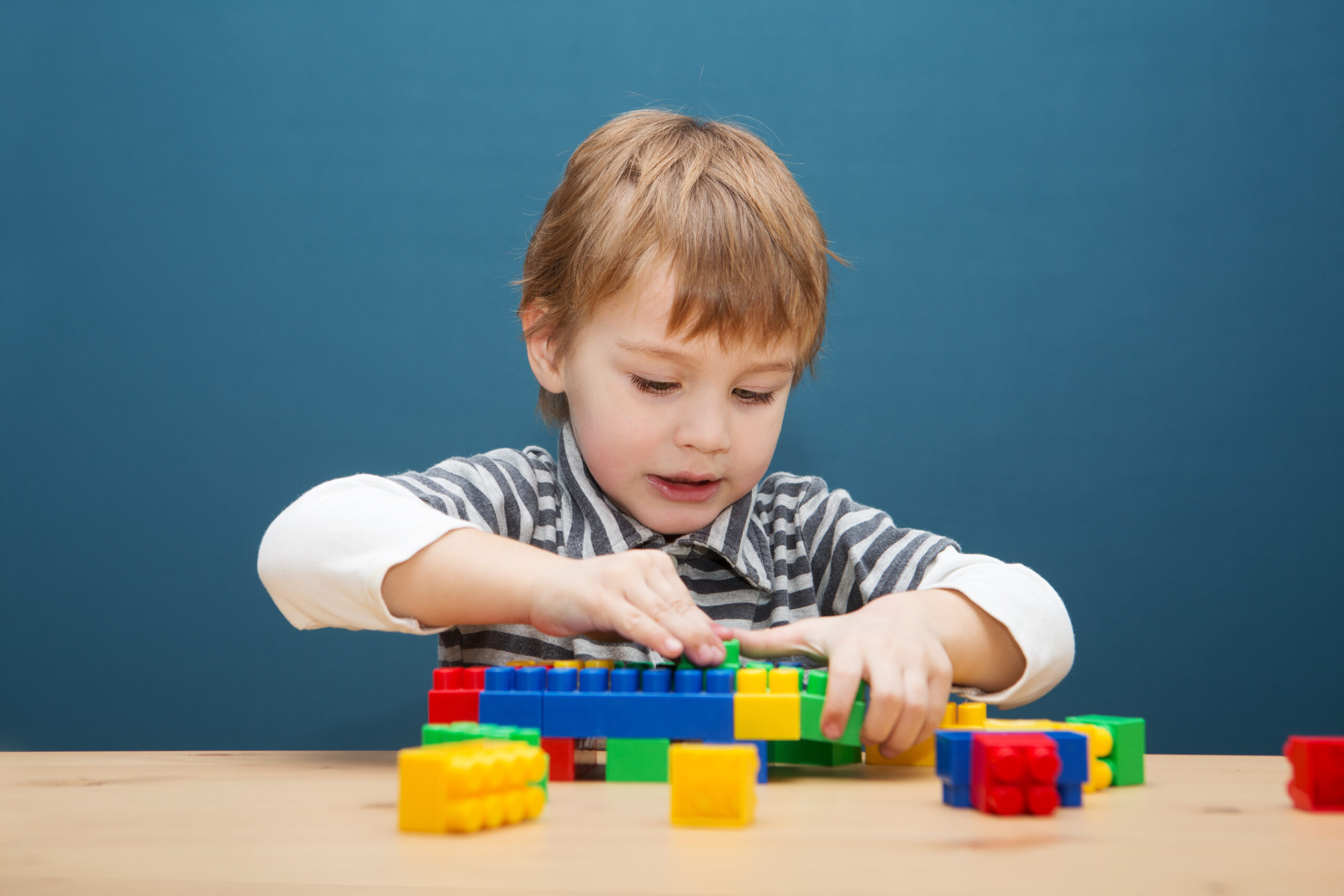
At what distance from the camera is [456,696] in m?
0.48

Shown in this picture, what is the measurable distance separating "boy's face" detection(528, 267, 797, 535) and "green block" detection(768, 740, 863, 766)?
28 cm

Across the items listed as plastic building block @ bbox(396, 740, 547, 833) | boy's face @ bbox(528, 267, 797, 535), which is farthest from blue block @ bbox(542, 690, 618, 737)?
boy's face @ bbox(528, 267, 797, 535)

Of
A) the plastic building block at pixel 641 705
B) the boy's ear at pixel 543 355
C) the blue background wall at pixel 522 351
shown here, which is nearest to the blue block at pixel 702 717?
the plastic building block at pixel 641 705

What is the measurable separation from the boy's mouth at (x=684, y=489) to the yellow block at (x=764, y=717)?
1.15 feet

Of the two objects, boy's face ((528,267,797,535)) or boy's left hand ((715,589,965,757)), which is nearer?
boy's left hand ((715,589,965,757))

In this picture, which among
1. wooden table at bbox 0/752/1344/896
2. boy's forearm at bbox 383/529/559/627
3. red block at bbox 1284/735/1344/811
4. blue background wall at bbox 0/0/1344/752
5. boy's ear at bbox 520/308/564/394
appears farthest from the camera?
blue background wall at bbox 0/0/1344/752

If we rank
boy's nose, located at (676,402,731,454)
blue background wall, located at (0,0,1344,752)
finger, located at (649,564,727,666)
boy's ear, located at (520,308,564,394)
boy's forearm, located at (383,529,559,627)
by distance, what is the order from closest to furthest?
finger, located at (649,564,727,666), boy's forearm, located at (383,529,559,627), boy's nose, located at (676,402,731,454), boy's ear, located at (520,308,564,394), blue background wall, located at (0,0,1344,752)

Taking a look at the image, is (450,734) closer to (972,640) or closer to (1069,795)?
(1069,795)

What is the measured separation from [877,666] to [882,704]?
0.06 feet

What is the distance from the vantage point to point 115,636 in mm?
1143

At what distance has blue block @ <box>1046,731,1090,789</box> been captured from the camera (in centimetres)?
39

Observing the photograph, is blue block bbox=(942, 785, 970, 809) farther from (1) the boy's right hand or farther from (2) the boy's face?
(2) the boy's face

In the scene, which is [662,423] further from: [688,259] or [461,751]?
[461,751]

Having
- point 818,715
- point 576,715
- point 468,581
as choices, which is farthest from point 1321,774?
point 468,581
